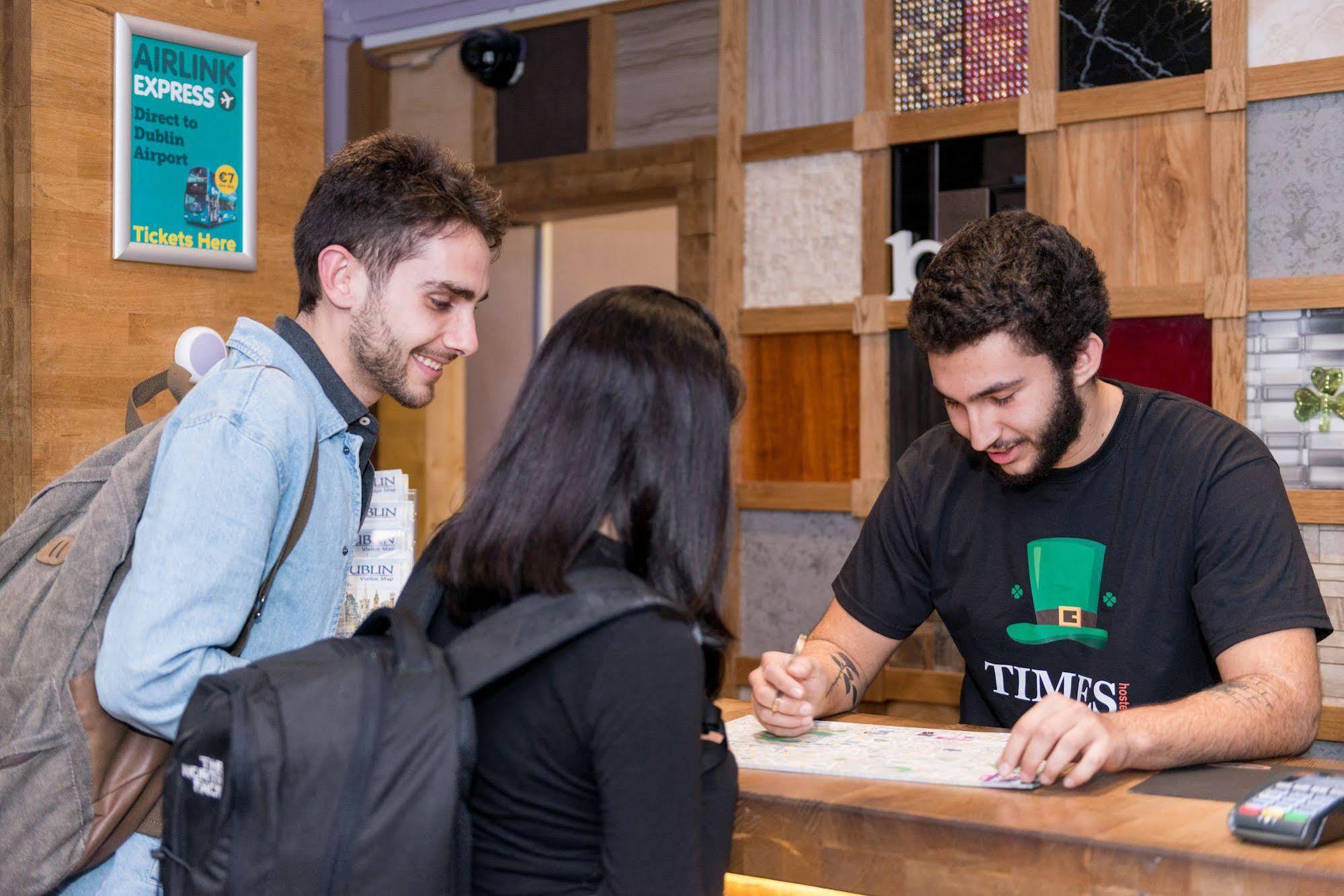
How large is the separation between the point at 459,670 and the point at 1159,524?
1240 millimetres

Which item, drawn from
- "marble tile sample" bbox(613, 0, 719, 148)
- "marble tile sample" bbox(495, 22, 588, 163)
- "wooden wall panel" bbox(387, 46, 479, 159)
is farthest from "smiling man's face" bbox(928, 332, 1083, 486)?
"wooden wall panel" bbox(387, 46, 479, 159)

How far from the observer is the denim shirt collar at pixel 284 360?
1724 millimetres

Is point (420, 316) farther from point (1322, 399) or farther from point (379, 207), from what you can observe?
point (1322, 399)

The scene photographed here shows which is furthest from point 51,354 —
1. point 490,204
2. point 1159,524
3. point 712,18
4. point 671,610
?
point 712,18

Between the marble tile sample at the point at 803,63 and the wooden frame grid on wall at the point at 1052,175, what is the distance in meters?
0.06

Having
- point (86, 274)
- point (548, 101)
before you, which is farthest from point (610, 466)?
point (548, 101)

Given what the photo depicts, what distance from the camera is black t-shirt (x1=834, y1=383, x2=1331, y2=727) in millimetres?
1908

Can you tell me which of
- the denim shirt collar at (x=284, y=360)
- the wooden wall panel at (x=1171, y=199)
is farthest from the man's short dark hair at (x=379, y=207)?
the wooden wall panel at (x=1171, y=199)

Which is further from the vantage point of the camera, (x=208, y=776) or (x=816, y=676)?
(x=816, y=676)

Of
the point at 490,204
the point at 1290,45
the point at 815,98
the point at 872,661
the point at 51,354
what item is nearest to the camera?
the point at 490,204

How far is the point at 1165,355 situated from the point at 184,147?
8.47 ft

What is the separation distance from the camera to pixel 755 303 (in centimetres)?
448

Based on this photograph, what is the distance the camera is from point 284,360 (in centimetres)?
176

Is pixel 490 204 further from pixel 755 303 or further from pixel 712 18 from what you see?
pixel 712 18
